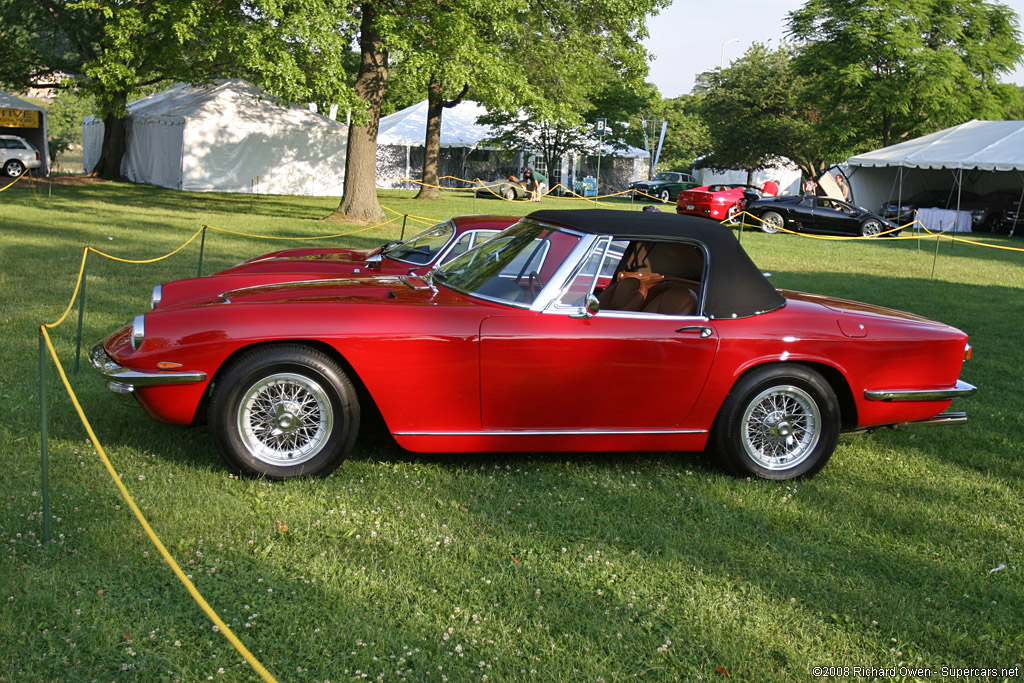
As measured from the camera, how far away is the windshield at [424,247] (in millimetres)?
7516

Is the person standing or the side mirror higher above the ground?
the person standing

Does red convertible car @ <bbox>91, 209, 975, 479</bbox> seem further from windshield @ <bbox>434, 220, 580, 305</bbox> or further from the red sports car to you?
the red sports car

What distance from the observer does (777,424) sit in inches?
200

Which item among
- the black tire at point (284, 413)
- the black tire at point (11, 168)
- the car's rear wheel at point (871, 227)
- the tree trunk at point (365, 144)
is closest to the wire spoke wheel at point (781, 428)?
the black tire at point (284, 413)

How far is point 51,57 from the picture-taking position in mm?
33188

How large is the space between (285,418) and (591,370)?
166 centimetres

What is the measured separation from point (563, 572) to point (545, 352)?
1278mm

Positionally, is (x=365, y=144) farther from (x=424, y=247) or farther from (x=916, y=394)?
(x=916, y=394)

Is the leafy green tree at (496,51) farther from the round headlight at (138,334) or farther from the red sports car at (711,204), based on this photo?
the round headlight at (138,334)

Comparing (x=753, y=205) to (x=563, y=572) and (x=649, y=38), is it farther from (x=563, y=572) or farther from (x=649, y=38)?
(x=563, y=572)

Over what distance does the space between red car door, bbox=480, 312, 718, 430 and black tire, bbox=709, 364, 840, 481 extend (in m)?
0.29

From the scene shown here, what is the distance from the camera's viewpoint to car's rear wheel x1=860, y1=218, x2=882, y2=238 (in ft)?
80.1

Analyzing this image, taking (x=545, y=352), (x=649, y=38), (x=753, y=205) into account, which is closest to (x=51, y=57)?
(x=649, y=38)

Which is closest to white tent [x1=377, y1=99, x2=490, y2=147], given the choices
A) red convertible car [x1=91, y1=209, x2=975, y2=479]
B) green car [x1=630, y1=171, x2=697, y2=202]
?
green car [x1=630, y1=171, x2=697, y2=202]
